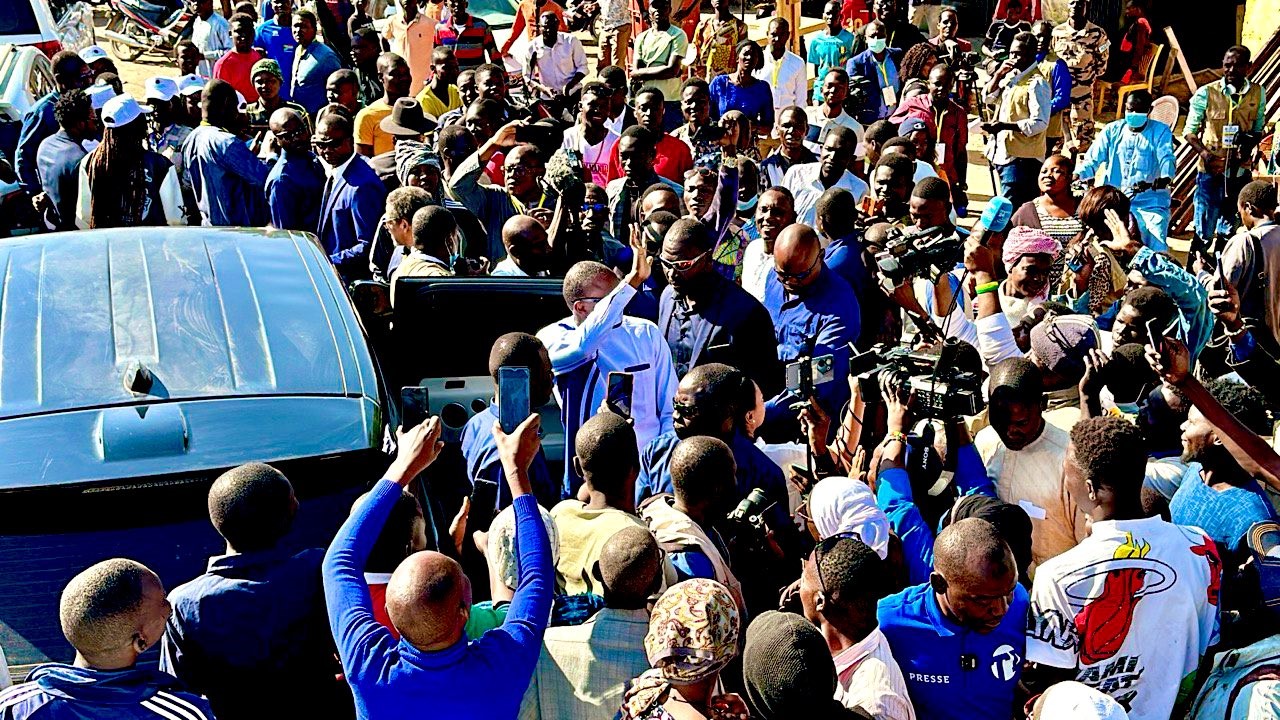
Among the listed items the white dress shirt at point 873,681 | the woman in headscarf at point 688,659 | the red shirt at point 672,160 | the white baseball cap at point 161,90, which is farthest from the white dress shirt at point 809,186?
the woman in headscarf at point 688,659

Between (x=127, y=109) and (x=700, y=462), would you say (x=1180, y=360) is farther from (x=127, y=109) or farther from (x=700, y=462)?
(x=127, y=109)

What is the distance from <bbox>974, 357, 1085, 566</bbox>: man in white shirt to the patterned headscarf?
163 inches

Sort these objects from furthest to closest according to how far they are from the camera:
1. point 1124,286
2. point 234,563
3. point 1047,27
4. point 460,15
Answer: point 460,15, point 1047,27, point 1124,286, point 234,563

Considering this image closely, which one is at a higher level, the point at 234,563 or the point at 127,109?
the point at 127,109

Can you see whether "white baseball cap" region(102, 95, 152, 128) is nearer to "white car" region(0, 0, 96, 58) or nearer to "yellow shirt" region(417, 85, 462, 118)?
"yellow shirt" region(417, 85, 462, 118)

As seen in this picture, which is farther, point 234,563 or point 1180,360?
point 1180,360

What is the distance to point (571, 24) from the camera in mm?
15086

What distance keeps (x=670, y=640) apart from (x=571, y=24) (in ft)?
42.0

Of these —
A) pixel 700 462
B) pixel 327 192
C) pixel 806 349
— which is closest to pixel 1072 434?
pixel 700 462

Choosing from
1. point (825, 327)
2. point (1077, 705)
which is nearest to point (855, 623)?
point (1077, 705)

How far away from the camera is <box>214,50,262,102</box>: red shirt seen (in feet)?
39.4

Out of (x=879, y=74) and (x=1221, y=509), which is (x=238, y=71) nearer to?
(x=879, y=74)

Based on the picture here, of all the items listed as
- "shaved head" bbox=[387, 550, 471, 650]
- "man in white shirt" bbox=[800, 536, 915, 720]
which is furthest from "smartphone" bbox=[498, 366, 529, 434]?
"man in white shirt" bbox=[800, 536, 915, 720]

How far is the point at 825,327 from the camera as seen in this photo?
579 cm
